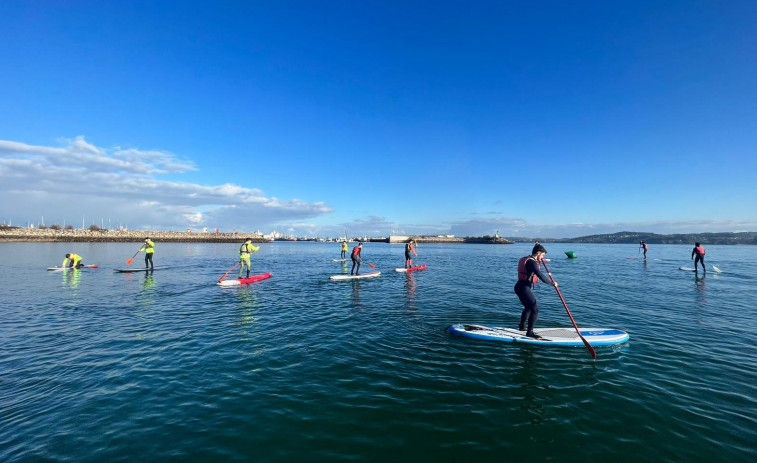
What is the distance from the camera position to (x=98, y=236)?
A: 369ft

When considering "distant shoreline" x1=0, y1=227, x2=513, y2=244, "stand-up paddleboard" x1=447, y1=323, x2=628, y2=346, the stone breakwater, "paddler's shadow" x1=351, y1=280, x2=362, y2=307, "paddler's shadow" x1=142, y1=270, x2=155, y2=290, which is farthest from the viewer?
the stone breakwater

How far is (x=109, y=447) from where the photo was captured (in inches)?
217

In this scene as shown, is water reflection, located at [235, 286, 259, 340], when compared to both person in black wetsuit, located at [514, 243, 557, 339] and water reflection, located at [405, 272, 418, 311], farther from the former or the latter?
person in black wetsuit, located at [514, 243, 557, 339]

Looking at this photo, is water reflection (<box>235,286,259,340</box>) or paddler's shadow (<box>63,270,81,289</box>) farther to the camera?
paddler's shadow (<box>63,270,81,289</box>)

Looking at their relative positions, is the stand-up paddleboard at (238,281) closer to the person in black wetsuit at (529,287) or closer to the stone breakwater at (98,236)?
the person in black wetsuit at (529,287)

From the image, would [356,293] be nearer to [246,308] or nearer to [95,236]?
[246,308]

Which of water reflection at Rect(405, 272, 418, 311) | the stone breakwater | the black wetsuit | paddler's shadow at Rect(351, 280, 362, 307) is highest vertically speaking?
the stone breakwater

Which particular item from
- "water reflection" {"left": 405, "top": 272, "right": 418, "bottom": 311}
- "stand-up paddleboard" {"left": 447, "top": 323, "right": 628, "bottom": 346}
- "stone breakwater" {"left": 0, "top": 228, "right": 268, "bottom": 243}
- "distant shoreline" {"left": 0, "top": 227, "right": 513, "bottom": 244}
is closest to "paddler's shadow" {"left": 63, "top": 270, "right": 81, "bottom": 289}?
"water reflection" {"left": 405, "top": 272, "right": 418, "bottom": 311}

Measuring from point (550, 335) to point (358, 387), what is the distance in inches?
303

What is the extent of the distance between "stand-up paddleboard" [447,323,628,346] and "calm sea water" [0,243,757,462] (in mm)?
325

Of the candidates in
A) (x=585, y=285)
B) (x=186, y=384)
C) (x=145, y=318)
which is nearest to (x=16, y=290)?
(x=145, y=318)

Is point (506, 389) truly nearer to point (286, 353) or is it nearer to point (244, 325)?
point (286, 353)

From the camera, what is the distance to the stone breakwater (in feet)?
322

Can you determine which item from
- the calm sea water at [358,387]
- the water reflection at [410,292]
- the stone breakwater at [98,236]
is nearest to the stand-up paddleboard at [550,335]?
the calm sea water at [358,387]
